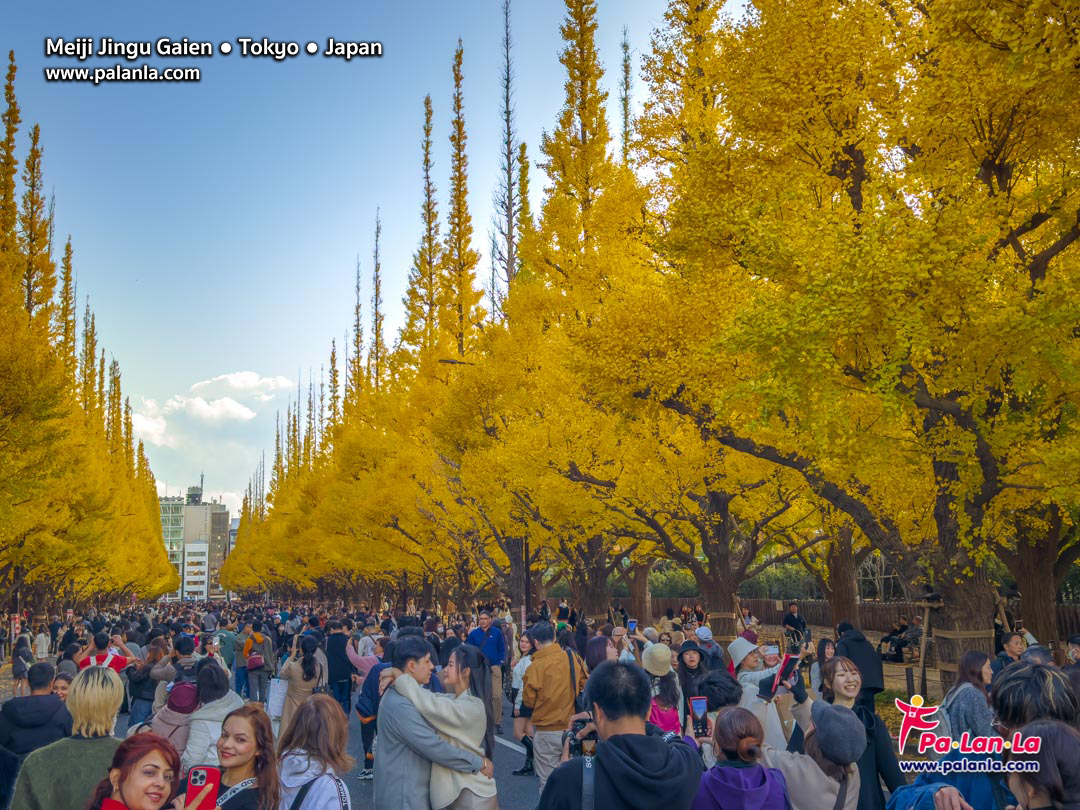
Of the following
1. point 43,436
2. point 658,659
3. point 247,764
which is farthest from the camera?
point 43,436

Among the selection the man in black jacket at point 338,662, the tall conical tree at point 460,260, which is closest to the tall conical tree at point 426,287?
the tall conical tree at point 460,260

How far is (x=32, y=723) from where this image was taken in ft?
18.9

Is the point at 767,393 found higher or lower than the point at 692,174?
lower

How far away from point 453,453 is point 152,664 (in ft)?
63.3

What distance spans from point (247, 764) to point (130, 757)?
608 mm

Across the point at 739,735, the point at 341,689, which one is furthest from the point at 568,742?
the point at 341,689

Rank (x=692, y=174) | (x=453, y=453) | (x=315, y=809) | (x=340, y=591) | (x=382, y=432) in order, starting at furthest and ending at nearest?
(x=340, y=591)
(x=382, y=432)
(x=453, y=453)
(x=692, y=174)
(x=315, y=809)

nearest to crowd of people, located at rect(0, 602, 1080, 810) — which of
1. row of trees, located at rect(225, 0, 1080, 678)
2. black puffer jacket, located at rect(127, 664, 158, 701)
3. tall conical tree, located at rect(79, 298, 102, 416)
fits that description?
black puffer jacket, located at rect(127, 664, 158, 701)

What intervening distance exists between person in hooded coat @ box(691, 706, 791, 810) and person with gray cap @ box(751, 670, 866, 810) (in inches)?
8.9

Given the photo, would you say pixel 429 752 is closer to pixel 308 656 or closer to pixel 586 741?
pixel 586 741

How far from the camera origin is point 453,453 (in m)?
29.2

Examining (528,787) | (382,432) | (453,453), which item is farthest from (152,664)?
(382,432)

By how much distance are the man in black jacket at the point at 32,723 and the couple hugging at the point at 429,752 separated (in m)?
2.24

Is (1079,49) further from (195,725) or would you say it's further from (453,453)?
(453,453)
